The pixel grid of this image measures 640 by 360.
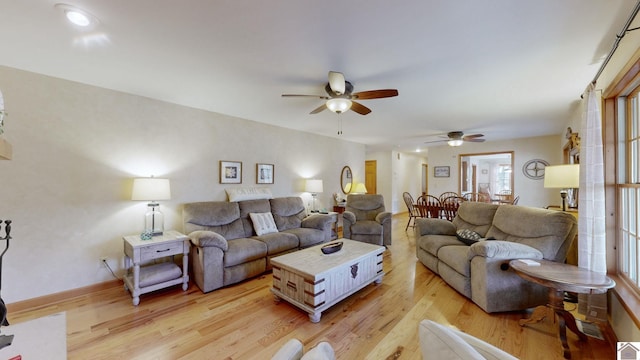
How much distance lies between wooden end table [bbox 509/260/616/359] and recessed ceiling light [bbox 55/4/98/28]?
11.9 feet

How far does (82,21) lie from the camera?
66.0 inches

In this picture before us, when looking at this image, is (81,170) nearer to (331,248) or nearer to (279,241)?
(279,241)

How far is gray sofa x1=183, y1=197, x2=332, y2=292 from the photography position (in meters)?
2.83

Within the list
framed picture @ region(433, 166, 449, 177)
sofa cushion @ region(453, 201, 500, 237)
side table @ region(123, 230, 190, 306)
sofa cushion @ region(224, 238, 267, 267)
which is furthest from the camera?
framed picture @ region(433, 166, 449, 177)

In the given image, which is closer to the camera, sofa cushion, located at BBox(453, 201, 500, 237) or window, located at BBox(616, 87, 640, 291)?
window, located at BBox(616, 87, 640, 291)

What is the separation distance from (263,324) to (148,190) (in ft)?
6.37

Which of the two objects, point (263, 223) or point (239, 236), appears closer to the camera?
point (239, 236)

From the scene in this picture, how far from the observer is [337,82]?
7.87ft

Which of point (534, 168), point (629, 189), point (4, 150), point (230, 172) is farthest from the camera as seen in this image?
point (534, 168)

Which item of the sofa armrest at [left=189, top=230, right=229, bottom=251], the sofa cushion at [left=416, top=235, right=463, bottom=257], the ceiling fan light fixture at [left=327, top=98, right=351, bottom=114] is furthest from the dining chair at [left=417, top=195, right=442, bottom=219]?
the sofa armrest at [left=189, top=230, right=229, bottom=251]

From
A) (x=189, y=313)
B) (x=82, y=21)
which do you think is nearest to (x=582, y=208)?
(x=189, y=313)

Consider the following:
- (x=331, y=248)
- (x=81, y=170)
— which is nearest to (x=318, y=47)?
(x=331, y=248)

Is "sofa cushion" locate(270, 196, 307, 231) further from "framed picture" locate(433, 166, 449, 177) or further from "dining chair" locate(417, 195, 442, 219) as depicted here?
"framed picture" locate(433, 166, 449, 177)

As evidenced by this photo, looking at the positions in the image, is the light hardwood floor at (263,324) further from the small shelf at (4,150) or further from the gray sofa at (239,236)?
the small shelf at (4,150)
